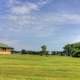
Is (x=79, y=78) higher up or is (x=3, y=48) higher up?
(x=3, y=48)

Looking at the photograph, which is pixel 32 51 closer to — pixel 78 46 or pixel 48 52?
pixel 48 52

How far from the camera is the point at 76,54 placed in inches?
2611

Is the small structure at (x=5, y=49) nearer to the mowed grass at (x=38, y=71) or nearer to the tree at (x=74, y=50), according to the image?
the tree at (x=74, y=50)

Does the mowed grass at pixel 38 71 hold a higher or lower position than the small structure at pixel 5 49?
lower

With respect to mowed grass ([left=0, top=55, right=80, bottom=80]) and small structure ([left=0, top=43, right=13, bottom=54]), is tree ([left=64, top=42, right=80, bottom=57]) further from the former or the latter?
mowed grass ([left=0, top=55, right=80, bottom=80])

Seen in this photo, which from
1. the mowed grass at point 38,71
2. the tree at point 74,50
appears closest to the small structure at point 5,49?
the tree at point 74,50

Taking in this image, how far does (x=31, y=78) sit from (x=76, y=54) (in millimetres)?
50059

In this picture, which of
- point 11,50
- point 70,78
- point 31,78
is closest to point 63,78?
point 70,78

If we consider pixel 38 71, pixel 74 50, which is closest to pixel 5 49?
pixel 74 50

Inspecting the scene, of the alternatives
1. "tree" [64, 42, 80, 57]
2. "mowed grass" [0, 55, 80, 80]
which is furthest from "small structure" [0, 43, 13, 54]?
"mowed grass" [0, 55, 80, 80]

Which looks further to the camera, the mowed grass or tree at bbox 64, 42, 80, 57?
tree at bbox 64, 42, 80, 57

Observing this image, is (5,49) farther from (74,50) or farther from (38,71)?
(38,71)

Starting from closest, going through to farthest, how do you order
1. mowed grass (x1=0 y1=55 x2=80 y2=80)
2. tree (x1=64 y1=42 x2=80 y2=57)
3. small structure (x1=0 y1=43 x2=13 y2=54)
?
mowed grass (x1=0 y1=55 x2=80 y2=80) < tree (x1=64 y1=42 x2=80 y2=57) < small structure (x1=0 y1=43 x2=13 y2=54)

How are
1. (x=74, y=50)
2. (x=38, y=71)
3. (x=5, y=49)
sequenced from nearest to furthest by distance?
(x=38, y=71), (x=74, y=50), (x=5, y=49)
